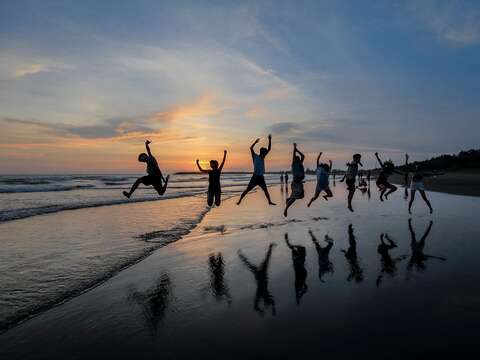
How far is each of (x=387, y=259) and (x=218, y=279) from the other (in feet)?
12.1

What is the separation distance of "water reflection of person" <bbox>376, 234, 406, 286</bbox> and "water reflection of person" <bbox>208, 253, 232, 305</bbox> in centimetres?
257

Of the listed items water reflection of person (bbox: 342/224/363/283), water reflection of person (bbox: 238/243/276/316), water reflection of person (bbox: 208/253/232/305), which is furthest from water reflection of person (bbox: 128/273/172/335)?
water reflection of person (bbox: 342/224/363/283)

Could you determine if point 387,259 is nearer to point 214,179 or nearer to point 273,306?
point 273,306

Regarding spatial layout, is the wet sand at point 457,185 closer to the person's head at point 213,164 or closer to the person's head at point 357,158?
the person's head at point 357,158

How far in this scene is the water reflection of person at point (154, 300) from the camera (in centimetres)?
487

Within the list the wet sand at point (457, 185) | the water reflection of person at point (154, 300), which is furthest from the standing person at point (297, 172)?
the wet sand at point (457, 185)

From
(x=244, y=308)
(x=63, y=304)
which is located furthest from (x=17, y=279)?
(x=244, y=308)

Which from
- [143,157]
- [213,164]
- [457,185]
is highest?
[143,157]

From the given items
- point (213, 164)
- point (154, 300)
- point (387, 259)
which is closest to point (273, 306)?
point (154, 300)

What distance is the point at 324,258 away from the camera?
7.92 meters

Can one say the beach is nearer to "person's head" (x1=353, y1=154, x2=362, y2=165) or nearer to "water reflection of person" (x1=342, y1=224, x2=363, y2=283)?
"water reflection of person" (x1=342, y1=224, x2=363, y2=283)

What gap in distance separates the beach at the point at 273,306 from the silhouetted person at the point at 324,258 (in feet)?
0.13

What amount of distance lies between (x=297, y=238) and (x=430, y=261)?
148 inches

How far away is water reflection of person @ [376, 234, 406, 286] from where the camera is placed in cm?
661
